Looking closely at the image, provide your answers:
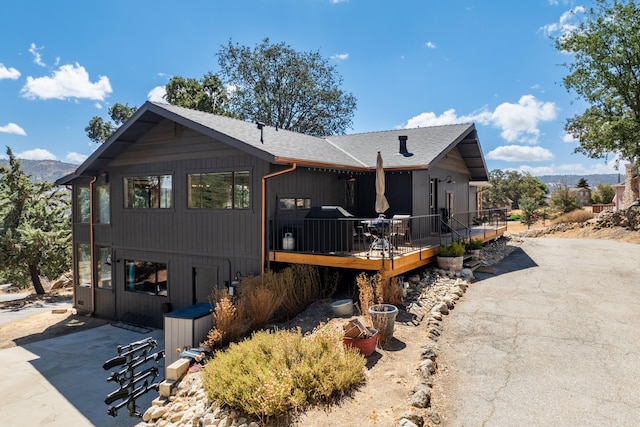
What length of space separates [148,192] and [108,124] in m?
35.7

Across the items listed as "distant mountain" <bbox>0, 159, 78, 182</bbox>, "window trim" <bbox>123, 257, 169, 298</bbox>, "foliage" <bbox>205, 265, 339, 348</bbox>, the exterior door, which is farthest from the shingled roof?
"distant mountain" <bbox>0, 159, 78, 182</bbox>

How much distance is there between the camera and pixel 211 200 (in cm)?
1052

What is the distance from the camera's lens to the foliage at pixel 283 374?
438 cm

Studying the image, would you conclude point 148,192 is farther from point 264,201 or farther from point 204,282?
point 264,201

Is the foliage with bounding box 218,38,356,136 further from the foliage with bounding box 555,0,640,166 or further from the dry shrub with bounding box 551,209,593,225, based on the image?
the dry shrub with bounding box 551,209,593,225

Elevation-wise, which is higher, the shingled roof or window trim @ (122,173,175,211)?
the shingled roof

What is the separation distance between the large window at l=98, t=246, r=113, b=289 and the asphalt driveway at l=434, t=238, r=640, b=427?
36.9 ft

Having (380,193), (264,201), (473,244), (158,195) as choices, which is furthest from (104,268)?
(473,244)

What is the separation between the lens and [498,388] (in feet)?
16.3

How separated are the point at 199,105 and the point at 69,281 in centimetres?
1525

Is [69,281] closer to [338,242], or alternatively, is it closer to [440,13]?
[338,242]

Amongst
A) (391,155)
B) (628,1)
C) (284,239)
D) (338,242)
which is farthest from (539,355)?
(628,1)

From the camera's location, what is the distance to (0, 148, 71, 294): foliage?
17000 millimetres

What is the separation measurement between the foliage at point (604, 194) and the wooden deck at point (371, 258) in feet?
118
